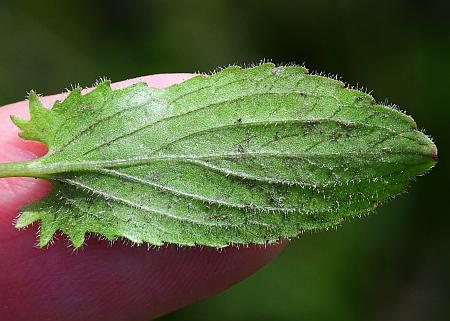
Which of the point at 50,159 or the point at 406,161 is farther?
the point at 50,159

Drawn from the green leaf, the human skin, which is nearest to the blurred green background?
the human skin

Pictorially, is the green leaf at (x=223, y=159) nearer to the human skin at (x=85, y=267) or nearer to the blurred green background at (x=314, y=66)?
the human skin at (x=85, y=267)

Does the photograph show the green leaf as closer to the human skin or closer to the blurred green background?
the human skin

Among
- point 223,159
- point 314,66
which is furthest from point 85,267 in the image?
point 314,66
